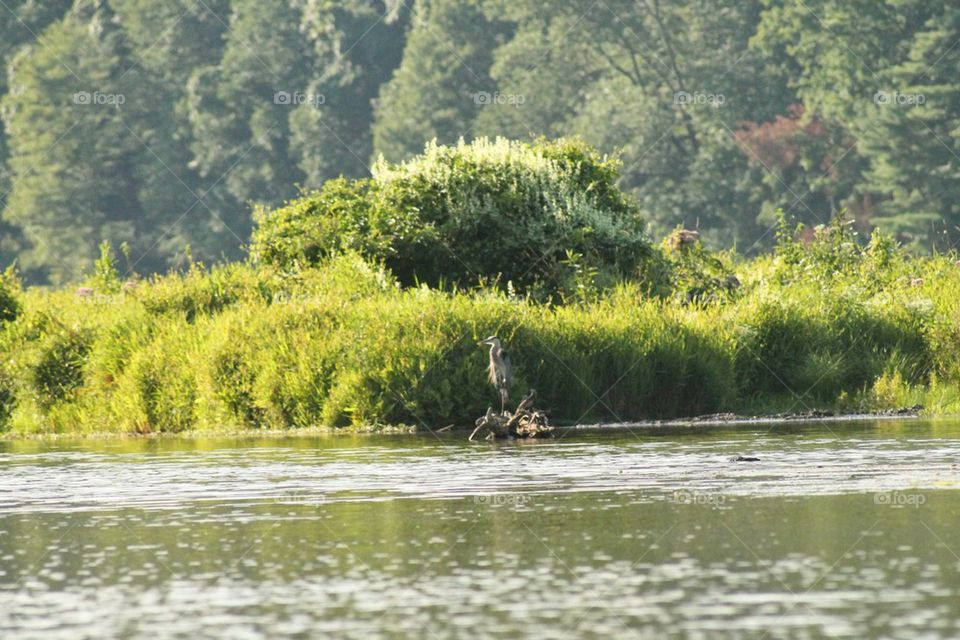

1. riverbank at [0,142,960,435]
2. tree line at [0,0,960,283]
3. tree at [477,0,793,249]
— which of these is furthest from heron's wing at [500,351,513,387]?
tree at [477,0,793,249]

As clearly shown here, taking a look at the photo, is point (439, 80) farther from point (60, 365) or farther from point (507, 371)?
point (507, 371)

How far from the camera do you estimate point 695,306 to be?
90.2ft

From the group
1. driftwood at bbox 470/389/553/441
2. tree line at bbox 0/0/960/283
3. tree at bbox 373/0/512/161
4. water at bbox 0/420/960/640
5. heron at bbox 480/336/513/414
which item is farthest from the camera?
tree at bbox 373/0/512/161

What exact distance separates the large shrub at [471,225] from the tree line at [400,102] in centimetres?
A: 3303

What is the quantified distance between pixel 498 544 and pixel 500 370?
1020 cm

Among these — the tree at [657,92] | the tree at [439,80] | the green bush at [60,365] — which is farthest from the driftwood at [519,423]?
the tree at [439,80]

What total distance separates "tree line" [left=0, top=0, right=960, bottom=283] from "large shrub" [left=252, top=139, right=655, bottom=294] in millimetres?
33028

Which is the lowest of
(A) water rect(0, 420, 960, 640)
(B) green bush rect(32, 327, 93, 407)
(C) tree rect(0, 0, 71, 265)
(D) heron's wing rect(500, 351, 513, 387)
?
(A) water rect(0, 420, 960, 640)

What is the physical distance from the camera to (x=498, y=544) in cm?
1186

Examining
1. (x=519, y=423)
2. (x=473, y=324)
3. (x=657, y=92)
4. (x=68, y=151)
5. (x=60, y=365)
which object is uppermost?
(x=657, y=92)

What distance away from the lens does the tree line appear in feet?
210

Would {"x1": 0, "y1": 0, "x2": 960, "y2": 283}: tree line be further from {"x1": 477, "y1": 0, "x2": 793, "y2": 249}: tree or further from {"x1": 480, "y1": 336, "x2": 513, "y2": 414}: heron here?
{"x1": 480, "y1": 336, "x2": 513, "y2": 414}: heron

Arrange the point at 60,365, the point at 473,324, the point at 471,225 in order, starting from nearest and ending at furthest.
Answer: the point at 473,324 < the point at 60,365 < the point at 471,225

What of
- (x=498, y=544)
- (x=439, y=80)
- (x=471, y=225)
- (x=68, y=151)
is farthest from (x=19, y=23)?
→ (x=498, y=544)
